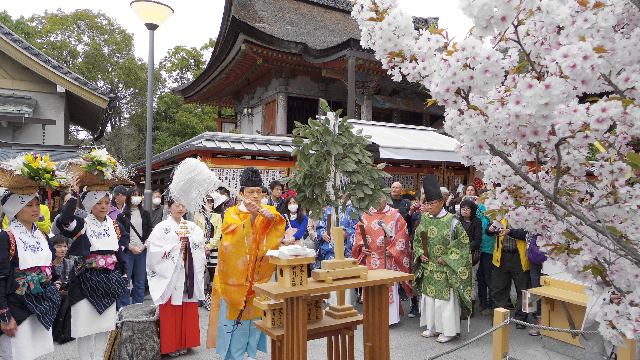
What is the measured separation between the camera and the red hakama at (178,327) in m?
4.70

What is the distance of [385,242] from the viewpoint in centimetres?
616

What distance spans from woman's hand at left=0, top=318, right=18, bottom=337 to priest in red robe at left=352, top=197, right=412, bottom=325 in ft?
13.2

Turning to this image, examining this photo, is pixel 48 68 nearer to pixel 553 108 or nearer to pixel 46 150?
pixel 46 150

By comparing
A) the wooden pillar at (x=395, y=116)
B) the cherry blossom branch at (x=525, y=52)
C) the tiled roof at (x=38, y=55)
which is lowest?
the cherry blossom branch at (x=525, y=52)

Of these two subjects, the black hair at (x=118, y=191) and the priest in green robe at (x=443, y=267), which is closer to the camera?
the priest in green robe at (x=443, y=267)

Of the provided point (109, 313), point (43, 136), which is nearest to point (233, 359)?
point (109, 313)

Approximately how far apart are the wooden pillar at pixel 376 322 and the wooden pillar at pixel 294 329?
0.58 metres

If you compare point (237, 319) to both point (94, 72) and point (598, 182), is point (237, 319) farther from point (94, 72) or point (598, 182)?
point (94, 72)

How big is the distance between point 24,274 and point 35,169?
2.66ft

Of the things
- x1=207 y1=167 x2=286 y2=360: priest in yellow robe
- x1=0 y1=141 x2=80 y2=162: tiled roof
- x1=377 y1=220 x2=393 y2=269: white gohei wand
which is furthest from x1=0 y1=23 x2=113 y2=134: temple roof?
x1=207 y1=167 x2=286 y2=360: priest in yellow robe

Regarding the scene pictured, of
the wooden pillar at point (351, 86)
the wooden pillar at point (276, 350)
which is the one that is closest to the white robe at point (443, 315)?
the wooden pillar at point (276, 350)

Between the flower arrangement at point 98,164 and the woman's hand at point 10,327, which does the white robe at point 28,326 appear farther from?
the flower arrangement at point 98,164

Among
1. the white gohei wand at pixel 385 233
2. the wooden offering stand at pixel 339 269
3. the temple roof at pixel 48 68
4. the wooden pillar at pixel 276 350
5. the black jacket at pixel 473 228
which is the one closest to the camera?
the wooden offering stand at pixel 339 269

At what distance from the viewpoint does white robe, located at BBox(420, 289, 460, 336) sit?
529cm
